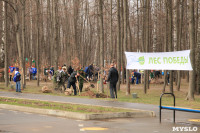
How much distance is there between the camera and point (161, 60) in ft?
74.3

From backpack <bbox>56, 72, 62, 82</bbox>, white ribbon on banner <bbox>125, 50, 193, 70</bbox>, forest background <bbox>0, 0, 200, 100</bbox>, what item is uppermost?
forest background <bbox>0, 0, 200, 100</bbox>

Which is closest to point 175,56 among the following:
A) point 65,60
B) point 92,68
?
point 92,68

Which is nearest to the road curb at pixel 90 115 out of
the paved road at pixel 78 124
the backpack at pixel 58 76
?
the paved road at pixel 78 124

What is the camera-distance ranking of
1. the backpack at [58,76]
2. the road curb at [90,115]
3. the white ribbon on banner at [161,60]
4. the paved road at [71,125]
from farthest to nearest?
the backpack at [58,76]
the white ribbon on banner at [161,60]
the road curb at [90,115]
the paved road at [71,125]

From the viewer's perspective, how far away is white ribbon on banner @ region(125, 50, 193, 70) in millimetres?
21172

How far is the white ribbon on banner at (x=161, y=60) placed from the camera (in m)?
21.2

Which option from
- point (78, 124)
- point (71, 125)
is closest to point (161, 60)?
point (78, 124)

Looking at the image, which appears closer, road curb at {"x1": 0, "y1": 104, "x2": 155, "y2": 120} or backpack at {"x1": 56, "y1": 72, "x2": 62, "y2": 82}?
road curb at {"x1": 0, "y1": 104, "x2": 155, "y2": 120}

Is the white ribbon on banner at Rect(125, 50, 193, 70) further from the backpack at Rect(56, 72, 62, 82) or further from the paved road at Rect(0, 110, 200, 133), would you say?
the paved road at Rect(0, 110, 200, 133)

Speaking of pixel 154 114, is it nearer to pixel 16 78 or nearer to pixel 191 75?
pixel 191 75

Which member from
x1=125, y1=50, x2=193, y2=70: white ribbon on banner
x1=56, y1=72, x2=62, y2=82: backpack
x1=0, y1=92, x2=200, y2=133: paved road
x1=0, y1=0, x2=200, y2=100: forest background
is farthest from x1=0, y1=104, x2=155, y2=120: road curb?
x1=56, y1=72, x2=62, y2=82: backpack

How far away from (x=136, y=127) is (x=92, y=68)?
3110 centimetres

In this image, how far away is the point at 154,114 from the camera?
15.2 metres

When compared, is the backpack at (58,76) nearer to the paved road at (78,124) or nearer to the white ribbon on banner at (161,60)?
the white ribbon on banner at (161,60)
